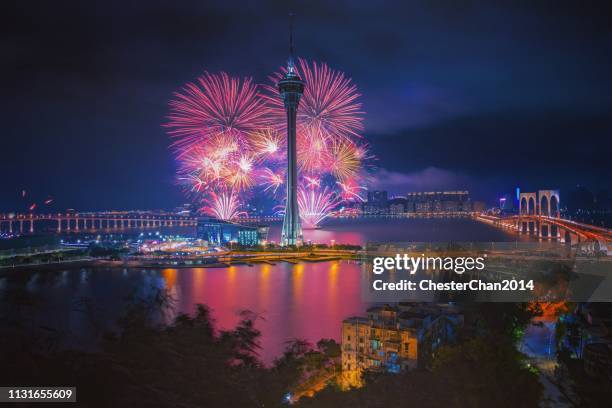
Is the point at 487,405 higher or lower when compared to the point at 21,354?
lower

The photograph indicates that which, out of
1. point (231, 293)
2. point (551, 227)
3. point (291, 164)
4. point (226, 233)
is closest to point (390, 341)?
point (231, 293)

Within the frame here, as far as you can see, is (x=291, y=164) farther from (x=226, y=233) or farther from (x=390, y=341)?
(x=390, y=341)

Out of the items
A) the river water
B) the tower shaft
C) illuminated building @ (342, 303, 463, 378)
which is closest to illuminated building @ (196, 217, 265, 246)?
the tower shaft

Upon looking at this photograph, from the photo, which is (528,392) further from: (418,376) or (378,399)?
(378,399)

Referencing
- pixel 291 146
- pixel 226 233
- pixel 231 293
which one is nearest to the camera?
pixel 231 293

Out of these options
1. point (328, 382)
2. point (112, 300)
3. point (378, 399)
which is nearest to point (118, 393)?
point (378, 399)

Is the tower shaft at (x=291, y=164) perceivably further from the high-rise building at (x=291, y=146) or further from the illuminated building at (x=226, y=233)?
the illuminated building at (x=226, y=233)

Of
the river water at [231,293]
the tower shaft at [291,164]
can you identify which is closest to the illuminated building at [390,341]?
the river water at [231,293]
